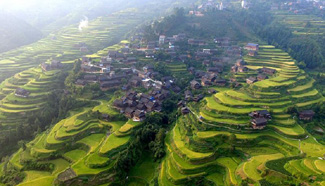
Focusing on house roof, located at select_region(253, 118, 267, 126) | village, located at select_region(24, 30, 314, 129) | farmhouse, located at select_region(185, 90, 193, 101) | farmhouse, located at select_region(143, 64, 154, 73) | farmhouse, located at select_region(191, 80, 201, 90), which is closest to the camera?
house roof, located at select_region(253, 118, 267, 126)

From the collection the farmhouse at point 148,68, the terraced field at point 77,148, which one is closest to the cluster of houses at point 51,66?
the farmhouse at point 148,68

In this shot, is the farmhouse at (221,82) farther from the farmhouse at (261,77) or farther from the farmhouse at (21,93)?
the farmhouse at (21,93)

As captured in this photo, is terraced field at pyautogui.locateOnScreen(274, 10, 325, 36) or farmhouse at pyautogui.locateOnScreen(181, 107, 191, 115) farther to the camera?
terraced field at pyautogui.locateOnScreen(274, 10, 325, 36)

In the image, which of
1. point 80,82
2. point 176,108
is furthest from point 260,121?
point 80,82

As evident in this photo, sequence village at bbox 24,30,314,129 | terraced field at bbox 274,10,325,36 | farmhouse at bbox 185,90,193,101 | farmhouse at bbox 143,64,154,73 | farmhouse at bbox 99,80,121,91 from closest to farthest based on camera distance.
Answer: village at bbox 24,30,314,129 < farmhouse at bbox 185,90,193,101 < farmhouse at bbox 99,80,121,91 < farmhouse at bbox 143,64,154,73 < terraced field at bbox 274,10,325,36

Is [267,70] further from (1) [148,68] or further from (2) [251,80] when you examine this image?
(1) [148,68]

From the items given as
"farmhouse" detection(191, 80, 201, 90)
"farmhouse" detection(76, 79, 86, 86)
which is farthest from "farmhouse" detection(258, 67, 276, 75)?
→ "farmhouse" detection(76, 79, 86, 86)

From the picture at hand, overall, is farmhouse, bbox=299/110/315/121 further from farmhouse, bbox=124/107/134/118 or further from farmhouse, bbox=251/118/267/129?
farmhouse, bbox=124/107/134/118

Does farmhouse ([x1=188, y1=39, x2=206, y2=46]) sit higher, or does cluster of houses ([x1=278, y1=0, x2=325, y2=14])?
cluster of houses ([x1=278, y1=0, x2=325, y2=14])
